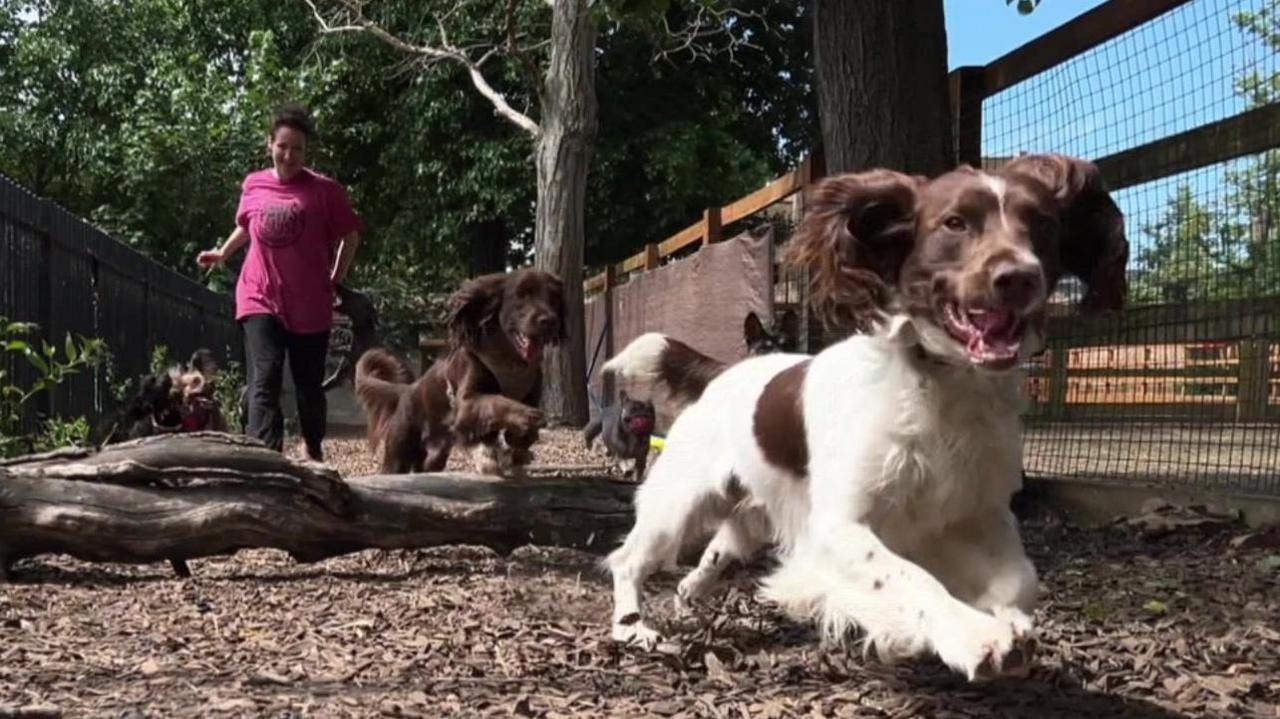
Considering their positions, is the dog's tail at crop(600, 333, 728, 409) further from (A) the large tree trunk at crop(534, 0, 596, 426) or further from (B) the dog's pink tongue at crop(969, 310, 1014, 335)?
(A) the large tree trunk at crop(534, 0, 596, 426)

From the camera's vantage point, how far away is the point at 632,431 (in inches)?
305

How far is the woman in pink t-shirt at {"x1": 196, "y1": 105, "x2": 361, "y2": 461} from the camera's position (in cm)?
641

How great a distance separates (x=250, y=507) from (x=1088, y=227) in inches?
119

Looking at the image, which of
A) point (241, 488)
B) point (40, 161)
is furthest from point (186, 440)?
point (40, 161)

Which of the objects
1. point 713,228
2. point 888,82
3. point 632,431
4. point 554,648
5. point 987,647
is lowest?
point 554,648

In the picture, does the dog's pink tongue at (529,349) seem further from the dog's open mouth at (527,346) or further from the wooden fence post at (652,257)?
the wooden fence post at (652,257)

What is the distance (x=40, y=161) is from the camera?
28062mm

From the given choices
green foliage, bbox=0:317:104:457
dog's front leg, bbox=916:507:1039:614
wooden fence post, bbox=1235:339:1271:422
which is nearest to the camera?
dog's front leg, bbox=916:507:1039:614

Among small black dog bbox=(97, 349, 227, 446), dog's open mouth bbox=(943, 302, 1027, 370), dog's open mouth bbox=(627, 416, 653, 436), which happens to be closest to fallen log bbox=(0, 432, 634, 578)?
dog's open mouth bbox=(943, 302, 1027, 370)

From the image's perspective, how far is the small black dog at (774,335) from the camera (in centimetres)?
692

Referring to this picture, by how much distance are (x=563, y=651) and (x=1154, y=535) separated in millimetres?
2615

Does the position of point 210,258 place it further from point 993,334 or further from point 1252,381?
point 1252,381

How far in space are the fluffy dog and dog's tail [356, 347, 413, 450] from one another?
376 centimetres

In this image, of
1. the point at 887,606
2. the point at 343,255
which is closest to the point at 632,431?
the point at 343,255
